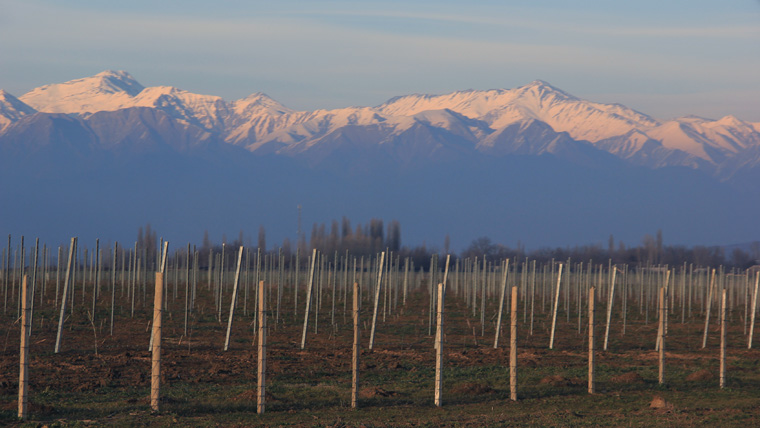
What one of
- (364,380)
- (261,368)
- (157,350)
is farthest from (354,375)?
(364,380)

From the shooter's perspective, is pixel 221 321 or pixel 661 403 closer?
pixel 661 403

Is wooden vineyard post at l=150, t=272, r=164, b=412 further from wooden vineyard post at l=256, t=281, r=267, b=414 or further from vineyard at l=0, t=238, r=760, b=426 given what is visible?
wooden vineyard post at l=256, t=281, r=267, b=414

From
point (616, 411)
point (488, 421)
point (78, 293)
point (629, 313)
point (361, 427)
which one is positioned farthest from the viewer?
point (629, 313)

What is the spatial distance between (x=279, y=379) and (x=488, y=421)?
6.32 metres

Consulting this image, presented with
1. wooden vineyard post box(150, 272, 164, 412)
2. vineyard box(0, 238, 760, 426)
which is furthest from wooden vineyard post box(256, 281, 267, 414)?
wooden vineyard post box(150, 272, 164, 412)

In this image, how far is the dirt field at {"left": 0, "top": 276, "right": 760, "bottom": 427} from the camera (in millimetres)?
14047

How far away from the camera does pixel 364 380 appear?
19.1 metres

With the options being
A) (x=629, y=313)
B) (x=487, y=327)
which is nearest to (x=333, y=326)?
(x=487, y=327)

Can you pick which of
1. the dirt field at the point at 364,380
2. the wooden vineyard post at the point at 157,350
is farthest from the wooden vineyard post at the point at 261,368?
A: the wooden vineyard post at the point at 157,350

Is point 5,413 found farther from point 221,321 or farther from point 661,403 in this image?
point 221,321

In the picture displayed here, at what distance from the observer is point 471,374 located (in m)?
20.5

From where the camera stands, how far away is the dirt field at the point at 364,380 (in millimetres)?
14047

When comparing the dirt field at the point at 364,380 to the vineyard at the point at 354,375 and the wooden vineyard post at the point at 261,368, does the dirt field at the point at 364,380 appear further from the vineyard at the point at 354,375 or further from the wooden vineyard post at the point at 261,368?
the wooden vineyard post at the point at 261,368

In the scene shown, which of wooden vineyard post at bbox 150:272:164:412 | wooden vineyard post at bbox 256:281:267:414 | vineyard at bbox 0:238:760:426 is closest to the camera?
wooden vineyard post at bbox 150:272:164:412
